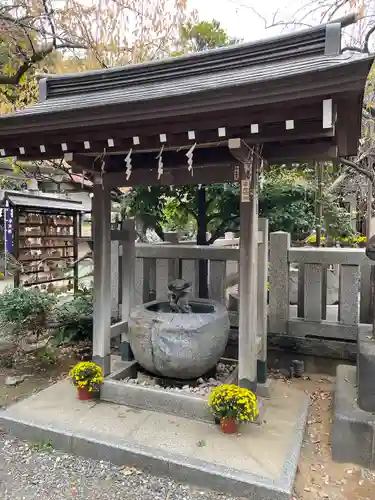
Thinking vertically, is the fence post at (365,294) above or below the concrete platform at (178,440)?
above

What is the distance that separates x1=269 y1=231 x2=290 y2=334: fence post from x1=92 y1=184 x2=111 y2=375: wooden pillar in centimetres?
210

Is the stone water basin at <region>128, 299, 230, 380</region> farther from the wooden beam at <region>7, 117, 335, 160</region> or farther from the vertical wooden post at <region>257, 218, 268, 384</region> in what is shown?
the wooden beam at <region>7, 117, 335, 160</region>

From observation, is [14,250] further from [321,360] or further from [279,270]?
[321,360]

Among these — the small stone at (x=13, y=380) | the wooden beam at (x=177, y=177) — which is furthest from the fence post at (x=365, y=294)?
the small stone at (x=13, y=380)

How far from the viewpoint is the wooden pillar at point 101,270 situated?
13.1 ft

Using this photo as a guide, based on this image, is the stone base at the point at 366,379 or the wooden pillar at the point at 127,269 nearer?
the stone base at the point at 366,379

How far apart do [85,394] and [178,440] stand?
1242mm

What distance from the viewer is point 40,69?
7.04 m

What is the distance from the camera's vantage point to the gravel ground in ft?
8.66

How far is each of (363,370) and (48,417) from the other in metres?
2.92

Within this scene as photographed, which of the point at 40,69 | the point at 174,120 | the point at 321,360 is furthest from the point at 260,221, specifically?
the point at 40,69

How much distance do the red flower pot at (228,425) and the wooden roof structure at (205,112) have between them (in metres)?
2.19

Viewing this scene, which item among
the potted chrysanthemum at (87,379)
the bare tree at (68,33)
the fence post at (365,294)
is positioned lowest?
the potted chrysanthemum at (87,379)

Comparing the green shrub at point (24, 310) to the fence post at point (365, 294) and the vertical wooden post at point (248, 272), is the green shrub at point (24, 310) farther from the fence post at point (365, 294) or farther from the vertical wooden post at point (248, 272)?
the fence post at point (365, 294)
